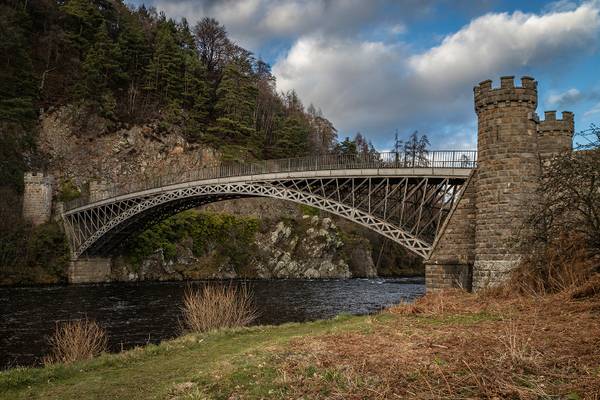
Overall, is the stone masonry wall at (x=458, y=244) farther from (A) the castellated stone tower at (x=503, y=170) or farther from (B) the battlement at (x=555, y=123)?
(B) the battlement at (x=555, y=123)

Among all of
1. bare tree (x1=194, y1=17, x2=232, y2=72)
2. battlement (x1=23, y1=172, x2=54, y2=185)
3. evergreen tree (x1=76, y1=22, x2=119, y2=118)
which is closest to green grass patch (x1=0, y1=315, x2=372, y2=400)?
battlement (x1=23, y1=172, x2=54, y2=185)

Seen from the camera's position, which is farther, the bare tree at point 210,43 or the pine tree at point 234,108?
the bare tree at point 210,43

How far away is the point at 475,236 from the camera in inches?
774

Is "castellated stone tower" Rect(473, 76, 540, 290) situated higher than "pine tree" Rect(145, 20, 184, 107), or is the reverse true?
"pine tree" Rect(145, 20, 184, 107)

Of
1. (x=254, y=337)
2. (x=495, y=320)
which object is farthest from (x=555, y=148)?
(x=254, y=337)

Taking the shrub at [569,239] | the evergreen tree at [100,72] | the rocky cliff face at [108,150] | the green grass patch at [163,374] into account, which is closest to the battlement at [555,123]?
the shrub at [569,239]

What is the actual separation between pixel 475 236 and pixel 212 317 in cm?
1134

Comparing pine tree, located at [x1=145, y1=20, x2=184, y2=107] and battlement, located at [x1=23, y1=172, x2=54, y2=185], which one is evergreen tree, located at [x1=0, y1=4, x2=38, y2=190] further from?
pine tree, located at [x1=145, y1=20, x2=184, y2=107]

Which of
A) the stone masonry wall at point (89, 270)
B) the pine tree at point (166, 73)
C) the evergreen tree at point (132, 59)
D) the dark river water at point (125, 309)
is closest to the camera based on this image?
the dark river water at point (125, 309)

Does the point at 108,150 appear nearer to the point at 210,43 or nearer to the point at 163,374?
the point at 210,43

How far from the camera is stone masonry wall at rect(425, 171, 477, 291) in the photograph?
66.4 feet

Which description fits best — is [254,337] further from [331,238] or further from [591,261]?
[331,238]

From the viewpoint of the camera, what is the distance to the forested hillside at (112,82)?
176ft

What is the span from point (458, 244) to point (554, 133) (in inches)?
233
